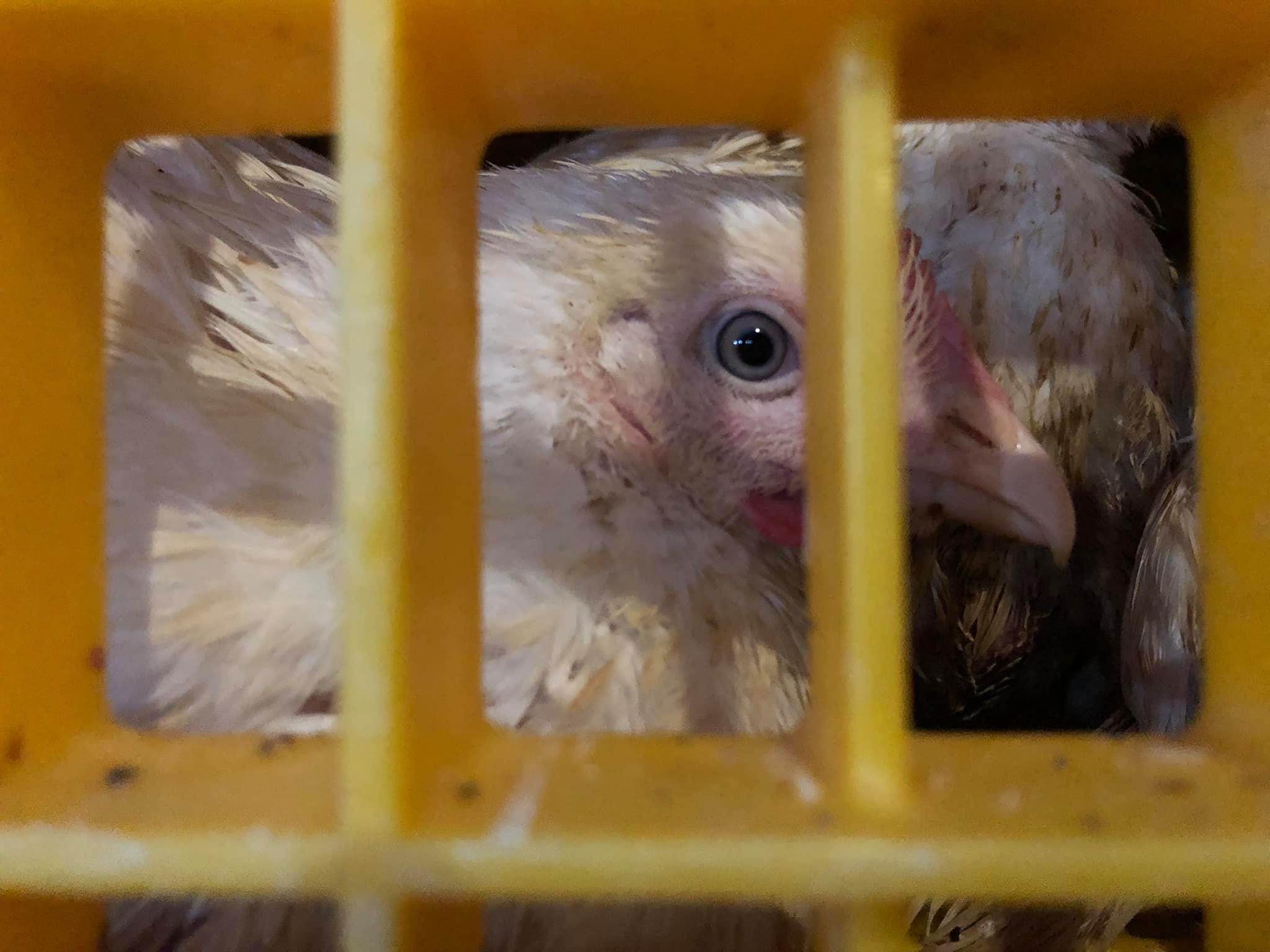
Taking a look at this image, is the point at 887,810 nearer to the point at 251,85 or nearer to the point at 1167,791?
the point at 1167,791

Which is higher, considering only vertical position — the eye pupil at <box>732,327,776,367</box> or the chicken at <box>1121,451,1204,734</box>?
the eye pupil at <box>732,327,776,367</box>

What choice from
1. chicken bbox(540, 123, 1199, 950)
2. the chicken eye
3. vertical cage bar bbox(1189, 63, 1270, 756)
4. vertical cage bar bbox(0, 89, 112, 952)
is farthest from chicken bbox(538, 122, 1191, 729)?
vertical cage bar bbox(0, 89, 112, 952)

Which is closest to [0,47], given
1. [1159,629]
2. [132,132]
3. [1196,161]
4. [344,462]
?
[132,132]

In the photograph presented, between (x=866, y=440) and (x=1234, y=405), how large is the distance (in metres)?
0.28

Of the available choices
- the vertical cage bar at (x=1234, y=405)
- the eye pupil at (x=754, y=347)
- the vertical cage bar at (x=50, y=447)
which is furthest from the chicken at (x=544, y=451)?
the vertical cage bar at (x=1234, y=405)

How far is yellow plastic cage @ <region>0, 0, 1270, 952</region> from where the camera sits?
415 millimetres

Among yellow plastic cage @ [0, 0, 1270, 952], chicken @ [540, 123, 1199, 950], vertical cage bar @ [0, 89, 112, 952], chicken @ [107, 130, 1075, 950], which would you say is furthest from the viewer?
chicken @ [540, 123, 1199, 950]

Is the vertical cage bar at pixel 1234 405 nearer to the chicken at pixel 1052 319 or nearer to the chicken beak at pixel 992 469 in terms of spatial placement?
the chicken beak at pixel 992 469

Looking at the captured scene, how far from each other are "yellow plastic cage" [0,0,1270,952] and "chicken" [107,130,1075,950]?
0.51ft

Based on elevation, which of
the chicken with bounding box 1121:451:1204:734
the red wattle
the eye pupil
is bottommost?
the chicken with bounding box 1121:451:1204:734

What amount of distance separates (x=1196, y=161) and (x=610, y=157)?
2.25 feet

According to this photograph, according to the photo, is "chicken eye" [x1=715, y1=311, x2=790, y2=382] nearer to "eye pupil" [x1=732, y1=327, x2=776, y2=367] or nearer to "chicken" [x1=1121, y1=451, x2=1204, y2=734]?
"eye pupil" [x1=732, y1=327, x2=776, y2=367]

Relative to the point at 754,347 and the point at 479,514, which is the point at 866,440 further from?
the point at 754,347

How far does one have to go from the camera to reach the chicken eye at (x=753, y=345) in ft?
2.95
